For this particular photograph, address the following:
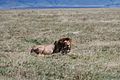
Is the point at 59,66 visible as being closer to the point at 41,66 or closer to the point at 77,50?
the point at 41,66

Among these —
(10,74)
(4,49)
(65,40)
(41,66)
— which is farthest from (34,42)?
(10,74)

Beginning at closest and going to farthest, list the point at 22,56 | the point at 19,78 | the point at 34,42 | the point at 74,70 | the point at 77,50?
the point at 19,78
the point at 74,70
the point at 22,56
the point at 77,50
the point at 34,42

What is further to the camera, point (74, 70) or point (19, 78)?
point (74, 70)

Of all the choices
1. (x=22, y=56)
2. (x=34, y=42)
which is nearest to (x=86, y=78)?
(x=22, y=56)

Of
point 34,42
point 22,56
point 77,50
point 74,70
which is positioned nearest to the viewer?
point 74,70

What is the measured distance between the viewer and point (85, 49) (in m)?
18.7

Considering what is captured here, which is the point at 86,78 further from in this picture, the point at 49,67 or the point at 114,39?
the point at 114,39

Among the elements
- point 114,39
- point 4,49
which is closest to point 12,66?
point 4,49

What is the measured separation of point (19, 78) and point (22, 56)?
4.32 m

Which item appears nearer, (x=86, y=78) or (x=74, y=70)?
(x=86, y=78)

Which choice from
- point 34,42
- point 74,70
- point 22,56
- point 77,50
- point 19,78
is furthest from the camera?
point 34,42

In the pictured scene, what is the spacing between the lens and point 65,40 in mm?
16266

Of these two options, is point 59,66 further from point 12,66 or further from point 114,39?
point 114,39

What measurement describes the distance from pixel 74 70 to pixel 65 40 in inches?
154
